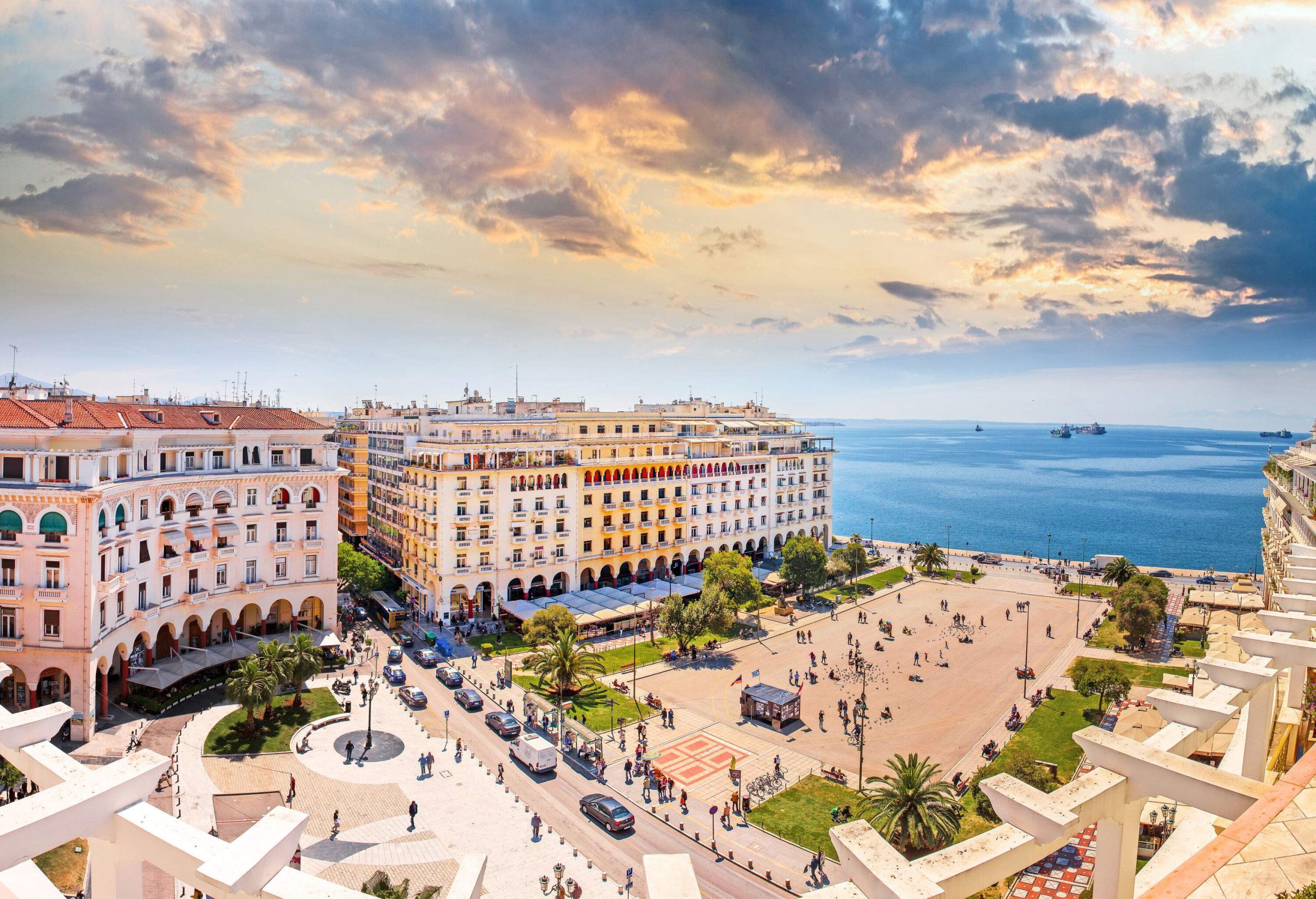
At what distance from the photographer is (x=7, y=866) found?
8.12 m

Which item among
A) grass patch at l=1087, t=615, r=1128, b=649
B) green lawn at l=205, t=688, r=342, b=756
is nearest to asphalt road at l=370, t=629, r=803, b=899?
green lawn at l=205, t=688, r=342, b=756

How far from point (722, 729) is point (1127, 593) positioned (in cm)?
3922

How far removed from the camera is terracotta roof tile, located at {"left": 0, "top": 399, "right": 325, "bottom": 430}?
132ft

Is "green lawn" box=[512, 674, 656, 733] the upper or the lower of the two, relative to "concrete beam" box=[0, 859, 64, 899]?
lower

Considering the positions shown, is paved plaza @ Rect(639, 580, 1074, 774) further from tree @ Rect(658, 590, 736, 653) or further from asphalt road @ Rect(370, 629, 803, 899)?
asphalt road @ Rect(370, 629, 803, 899)

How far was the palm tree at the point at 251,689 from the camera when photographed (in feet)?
128

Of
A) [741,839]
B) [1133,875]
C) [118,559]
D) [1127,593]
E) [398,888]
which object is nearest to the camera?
[1133,875]

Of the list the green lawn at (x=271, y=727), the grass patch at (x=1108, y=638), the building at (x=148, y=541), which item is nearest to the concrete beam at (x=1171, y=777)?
the building at (x=148, y=541)

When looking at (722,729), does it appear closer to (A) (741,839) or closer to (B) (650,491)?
(A) (741,839)

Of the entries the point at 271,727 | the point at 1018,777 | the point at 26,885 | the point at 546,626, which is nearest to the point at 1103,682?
the point at 1018,777

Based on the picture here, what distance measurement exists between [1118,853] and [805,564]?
64.5 meters

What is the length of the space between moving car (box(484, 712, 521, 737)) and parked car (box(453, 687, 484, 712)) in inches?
81.6

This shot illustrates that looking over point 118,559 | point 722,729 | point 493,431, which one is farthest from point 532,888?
point 493,431

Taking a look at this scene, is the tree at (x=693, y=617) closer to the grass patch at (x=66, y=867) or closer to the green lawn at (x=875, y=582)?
the green lawn at (x=875, y=582)
